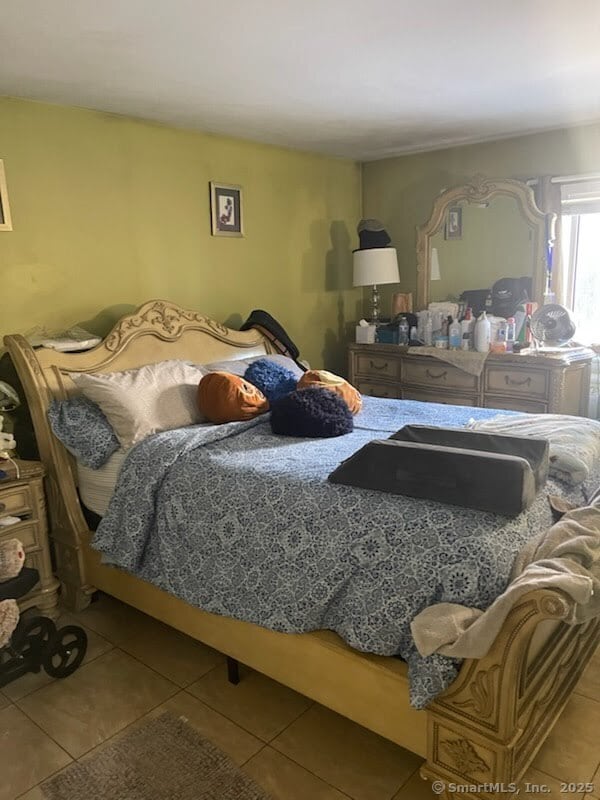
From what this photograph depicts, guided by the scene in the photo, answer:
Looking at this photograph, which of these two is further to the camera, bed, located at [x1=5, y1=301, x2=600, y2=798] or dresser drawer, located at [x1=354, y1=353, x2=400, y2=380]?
dresser drawer, located at [x1=354, y1=353, x2=400, y2=380]

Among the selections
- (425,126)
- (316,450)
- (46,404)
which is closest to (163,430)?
(46,404)

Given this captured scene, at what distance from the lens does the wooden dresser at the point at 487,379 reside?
3.34 meters

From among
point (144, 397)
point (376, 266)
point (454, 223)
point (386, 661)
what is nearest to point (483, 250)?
point (454, 223)

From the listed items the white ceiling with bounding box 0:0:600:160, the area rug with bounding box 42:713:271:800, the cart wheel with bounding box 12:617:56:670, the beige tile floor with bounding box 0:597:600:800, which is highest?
Result: the white ceiling with bounding box 0:0:600:160

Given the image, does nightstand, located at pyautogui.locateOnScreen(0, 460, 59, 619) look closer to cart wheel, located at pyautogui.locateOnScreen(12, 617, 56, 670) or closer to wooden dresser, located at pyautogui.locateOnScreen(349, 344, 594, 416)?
cart wheel, located at pyautogui.locateOnScreen(12, 617, 56, 670)

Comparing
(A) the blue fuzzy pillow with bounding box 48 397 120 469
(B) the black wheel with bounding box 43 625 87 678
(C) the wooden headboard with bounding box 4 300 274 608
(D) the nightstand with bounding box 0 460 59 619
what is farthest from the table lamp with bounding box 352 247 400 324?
(B) the black wheel with bounding box 43 625 87 678

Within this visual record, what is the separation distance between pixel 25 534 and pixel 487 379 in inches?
102

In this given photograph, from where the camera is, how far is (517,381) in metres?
3.46

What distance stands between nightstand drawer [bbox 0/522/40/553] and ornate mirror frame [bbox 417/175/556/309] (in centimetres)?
303

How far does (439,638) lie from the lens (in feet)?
4.70

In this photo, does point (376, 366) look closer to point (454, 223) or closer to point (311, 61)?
point (454, 223)

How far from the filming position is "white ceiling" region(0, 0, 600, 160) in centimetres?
190

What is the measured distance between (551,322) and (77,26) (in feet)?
9.26

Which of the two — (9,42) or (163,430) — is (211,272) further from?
(9,42)
